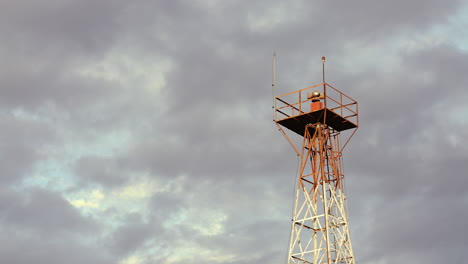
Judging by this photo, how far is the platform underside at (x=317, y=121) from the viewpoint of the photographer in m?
106

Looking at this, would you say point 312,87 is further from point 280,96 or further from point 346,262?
point 346,262

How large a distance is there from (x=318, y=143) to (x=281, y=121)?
3435 millimetres

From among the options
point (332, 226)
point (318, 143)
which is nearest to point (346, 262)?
point (332, 226)

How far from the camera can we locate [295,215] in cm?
10612

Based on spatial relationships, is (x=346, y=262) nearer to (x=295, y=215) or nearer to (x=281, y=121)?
(x=295, y=215)

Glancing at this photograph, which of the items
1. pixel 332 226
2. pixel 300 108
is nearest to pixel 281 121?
pixel 300 108

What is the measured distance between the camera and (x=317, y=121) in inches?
4232

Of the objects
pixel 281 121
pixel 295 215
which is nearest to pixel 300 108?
pixel 281 121

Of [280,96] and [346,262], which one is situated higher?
[280,96]

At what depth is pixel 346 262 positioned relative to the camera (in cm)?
10381

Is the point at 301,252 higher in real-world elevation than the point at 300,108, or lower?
lower

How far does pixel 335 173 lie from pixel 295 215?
15.5 feet

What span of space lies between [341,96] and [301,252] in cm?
1331

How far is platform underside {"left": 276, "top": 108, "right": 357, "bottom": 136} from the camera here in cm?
10650
